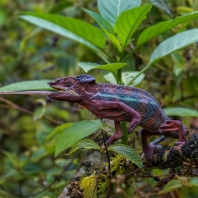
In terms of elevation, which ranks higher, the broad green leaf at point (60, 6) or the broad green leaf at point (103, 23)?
the broad green leaf at point (60, 6)

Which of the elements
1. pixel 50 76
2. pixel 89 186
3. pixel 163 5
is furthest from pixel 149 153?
pixel 50 76

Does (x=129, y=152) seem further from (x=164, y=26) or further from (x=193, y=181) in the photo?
(x=164, y=26)

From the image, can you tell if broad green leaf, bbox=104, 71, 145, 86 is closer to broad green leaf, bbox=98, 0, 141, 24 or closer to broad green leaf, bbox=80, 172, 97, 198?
broad green leaf, bbox=98, 0, 141, 24

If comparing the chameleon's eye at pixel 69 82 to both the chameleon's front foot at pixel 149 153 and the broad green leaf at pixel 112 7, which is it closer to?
the chameleon's front foot at pixel 149 153

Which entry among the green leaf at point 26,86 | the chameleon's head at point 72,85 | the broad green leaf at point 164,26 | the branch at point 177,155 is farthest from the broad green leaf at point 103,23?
the branch at point 177,155

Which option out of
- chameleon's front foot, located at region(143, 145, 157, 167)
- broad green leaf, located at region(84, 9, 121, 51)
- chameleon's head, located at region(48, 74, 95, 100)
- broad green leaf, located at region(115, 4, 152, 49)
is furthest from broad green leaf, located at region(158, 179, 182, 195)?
broad green leaf, located at region(84, 9, 121, 51)

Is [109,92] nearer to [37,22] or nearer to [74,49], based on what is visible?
[37,22]
